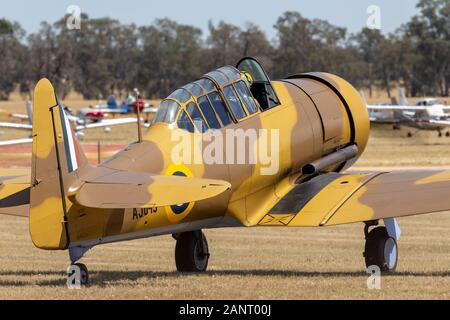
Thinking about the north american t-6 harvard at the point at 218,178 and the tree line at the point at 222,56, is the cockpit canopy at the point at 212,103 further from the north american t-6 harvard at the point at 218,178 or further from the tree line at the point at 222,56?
the tree line at the point at 222,56

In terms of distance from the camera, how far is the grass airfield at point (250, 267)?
11.2 metres

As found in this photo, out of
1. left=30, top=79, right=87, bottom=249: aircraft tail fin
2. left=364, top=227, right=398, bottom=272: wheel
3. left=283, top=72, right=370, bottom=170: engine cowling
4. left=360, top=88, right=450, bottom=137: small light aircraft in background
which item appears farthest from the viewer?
left=360, top=88, right=450, bottom=137: small light aircraft in background

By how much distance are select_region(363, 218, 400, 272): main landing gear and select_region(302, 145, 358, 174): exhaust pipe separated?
1.24 meters

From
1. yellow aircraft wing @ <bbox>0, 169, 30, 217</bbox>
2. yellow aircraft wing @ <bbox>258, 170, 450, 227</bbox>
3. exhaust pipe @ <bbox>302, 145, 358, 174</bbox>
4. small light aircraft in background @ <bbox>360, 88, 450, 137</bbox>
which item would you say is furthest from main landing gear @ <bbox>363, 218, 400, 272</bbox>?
small light aircraft in background @ <bbox>360, 88, 450, 137</bbox>

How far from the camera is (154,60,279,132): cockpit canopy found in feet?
42.1

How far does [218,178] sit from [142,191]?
2.06 metres

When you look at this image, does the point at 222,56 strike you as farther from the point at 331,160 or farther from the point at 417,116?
the point at 331,160

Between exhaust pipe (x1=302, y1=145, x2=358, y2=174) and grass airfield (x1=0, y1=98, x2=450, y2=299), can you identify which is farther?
exhaust pipe (x1=302, y1=145, x2=358, y2=174)

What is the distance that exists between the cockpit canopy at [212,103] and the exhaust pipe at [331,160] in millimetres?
925

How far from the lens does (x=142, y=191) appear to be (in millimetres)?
10781

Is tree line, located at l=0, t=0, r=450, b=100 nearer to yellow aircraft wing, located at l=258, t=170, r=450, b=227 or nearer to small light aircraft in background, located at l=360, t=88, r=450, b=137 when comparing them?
small light aircraft in background, located at l=360, t=88, r=450, b=137

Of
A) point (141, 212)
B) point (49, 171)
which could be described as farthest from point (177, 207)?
point (49, 171)
